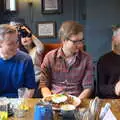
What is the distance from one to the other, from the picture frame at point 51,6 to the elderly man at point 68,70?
269 centimetres

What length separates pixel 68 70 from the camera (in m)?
2.36

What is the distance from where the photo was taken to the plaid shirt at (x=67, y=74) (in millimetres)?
2357

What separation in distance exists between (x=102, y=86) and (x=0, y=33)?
37.6 inches

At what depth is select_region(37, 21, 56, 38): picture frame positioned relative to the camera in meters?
5.06

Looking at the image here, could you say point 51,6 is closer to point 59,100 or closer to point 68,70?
point 68,70

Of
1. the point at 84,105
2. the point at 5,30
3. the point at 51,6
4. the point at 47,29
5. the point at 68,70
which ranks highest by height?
the point at 51,6

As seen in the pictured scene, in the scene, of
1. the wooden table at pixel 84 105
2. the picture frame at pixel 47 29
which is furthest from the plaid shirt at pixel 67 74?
the picture frame at pixel 47 29

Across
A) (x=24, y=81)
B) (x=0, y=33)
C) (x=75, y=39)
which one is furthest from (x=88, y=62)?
(x=0, y=33)

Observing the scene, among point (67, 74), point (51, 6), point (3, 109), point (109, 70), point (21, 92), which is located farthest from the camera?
point (51, 6)

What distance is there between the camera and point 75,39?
7.52 ft

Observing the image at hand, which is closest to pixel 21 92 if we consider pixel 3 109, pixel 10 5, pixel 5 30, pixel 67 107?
pixel 3 109

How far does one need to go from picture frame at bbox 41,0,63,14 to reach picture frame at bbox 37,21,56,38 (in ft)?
0.62

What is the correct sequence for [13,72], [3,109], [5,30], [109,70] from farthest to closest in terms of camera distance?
[109,70]
[13,72]
[5,30]
[3,109]

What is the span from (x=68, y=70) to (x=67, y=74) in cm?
3
